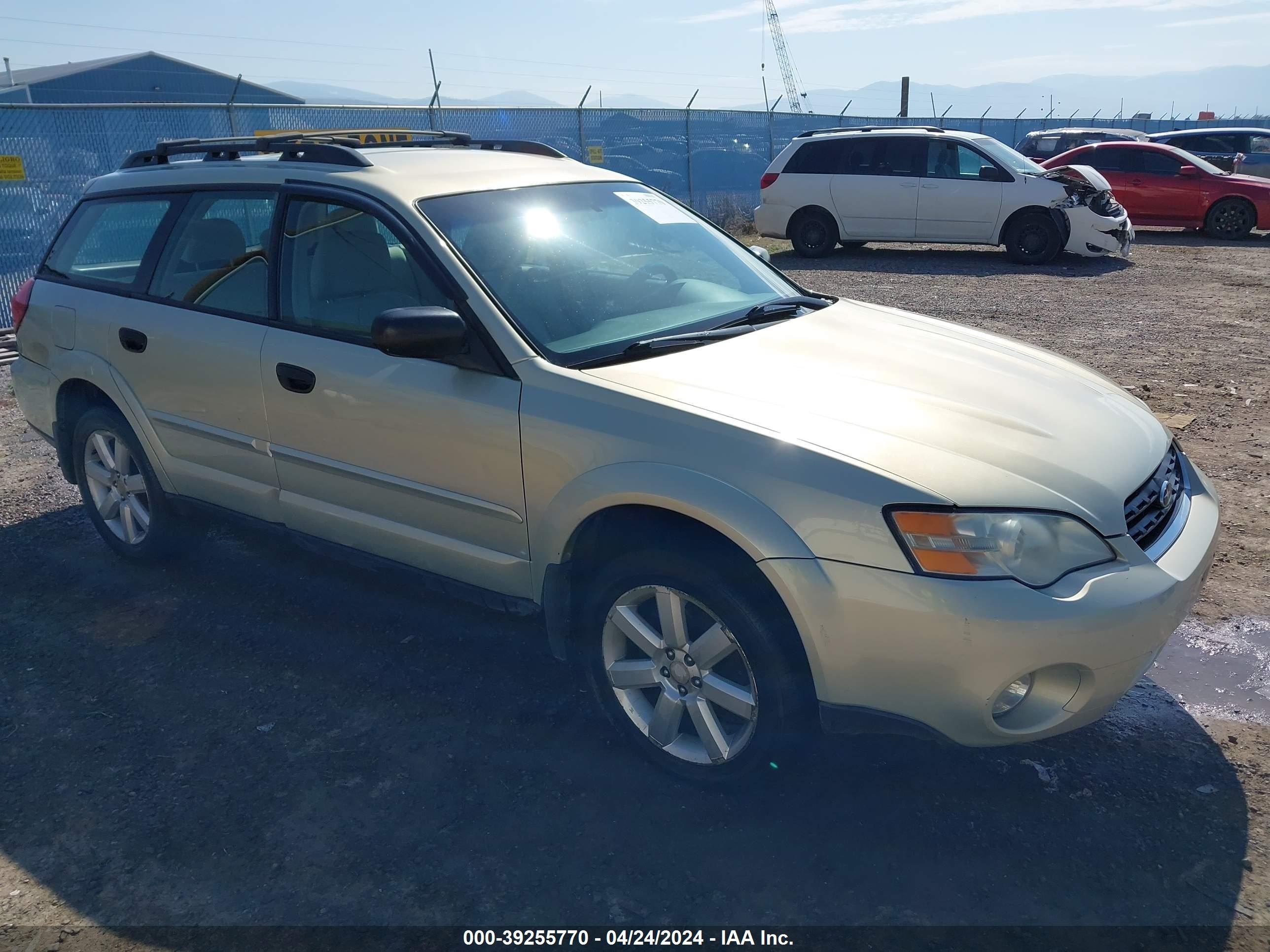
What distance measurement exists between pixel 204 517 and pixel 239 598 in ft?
1.25

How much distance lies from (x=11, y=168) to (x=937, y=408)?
35.3ft

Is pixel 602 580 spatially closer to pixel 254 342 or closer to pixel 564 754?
pixel 564 754

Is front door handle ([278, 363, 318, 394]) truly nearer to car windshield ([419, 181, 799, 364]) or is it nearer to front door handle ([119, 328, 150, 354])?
car windshield ([419, 181, 799, 364])

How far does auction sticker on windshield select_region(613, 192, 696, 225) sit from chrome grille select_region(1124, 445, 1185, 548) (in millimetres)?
2059

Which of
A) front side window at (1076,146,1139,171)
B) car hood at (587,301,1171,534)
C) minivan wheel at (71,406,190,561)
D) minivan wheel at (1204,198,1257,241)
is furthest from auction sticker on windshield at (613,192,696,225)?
minivan wheel at (1204,198,1257,241)

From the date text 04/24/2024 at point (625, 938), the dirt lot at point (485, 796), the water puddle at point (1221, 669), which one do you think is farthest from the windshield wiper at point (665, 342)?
the water puddle at point (1221, 669)

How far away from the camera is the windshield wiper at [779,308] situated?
12.0ft

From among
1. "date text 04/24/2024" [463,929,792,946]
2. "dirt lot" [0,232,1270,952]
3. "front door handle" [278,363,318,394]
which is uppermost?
"front door handle" [278,363,318,394]

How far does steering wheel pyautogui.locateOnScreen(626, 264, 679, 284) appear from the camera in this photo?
3.68 metres

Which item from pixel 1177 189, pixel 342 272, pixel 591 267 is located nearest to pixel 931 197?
pixel 1177 189

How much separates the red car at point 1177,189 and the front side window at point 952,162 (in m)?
Result: 3.06

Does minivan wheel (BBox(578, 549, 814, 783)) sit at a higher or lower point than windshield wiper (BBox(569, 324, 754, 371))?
lower

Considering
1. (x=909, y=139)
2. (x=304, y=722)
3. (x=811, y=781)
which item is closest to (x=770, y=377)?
(x=811, y=781)

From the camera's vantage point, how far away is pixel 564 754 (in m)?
3.26
